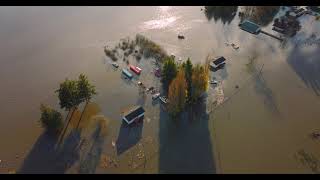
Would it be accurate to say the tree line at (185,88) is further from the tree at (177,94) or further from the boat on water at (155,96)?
the boat on water at (155,96)

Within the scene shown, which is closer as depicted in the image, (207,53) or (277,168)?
(277,168)

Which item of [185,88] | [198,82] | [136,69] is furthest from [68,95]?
[198,82]

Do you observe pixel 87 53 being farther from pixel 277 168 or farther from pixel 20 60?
pixel 277 168

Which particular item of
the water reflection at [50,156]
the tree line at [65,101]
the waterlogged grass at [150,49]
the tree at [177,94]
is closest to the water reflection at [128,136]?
the tree at [177,94]

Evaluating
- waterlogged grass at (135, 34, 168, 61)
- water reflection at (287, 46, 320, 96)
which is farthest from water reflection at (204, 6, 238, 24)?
water reflection at (287, 46, 320, 96)

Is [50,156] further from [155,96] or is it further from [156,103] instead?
[155,96]

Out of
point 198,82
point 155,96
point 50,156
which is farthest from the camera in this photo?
point 155,96
